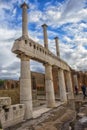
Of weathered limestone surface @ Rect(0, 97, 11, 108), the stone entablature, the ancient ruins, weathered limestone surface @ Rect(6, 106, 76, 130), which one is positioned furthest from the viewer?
the stone entablature

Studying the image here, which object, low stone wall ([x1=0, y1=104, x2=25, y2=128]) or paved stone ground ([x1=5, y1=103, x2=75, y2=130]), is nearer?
paved stone ground ([x1=5, y1=103, x2=75, y2=130])

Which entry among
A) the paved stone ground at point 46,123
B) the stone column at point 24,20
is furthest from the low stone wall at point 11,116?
the stone column at point 24,20

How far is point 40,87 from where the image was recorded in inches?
1532

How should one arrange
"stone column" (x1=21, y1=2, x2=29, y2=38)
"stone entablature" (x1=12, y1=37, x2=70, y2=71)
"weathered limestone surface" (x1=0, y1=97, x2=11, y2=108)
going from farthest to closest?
"stone column" (x1=21, y1=2, x2=29, y2=38)
"stone entablature" (x1=12, y1=37, x2=70, y2=71)
"weathered limestone surface" (x1=0, y1=97, x2=11, y2=108)

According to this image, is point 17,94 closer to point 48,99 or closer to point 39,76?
point 48,99

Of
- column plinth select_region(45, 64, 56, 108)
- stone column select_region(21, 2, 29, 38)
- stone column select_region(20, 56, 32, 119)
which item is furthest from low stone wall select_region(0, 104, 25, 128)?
column plinth select_region(45, 64, 56, 108)

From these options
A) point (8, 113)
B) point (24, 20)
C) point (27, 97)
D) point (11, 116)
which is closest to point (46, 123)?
point (11, 116)

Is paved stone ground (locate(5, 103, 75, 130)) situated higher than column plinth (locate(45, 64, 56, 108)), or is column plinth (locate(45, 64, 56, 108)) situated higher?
column plinth (locate(45, 64, 56, 108))

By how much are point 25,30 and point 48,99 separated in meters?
8.08

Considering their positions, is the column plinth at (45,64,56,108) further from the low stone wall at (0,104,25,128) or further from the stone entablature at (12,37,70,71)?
the low stone wall at (0,104,25,128)

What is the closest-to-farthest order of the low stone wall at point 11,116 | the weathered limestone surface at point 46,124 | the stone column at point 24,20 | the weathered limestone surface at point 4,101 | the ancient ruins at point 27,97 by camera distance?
the weathered limestone surface at point 46,124 → the low stone wall at point 11,116 → the weathered limestone surface at point 4,101 → the ancient ruins at point 27,97 → the stone column at point 24,20

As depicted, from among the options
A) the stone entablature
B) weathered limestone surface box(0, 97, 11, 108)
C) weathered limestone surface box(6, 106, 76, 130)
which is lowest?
weathered limestone surface box(6, 106, 76, 130)

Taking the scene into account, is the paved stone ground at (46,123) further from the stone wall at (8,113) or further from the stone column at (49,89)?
the stone column at (49,89)

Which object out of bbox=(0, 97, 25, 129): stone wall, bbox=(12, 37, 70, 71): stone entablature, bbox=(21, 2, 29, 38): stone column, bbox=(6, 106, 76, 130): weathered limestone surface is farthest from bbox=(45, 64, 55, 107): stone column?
bbox=(0, 97, 25, 129): stone wall
